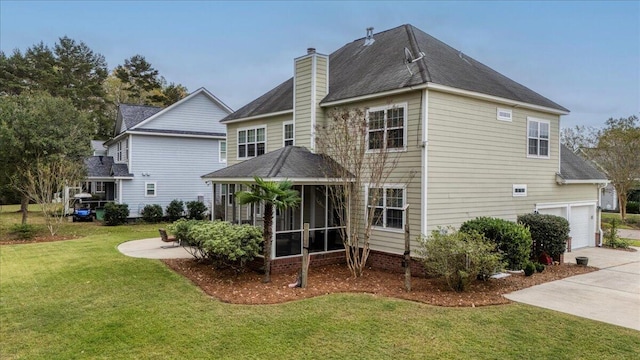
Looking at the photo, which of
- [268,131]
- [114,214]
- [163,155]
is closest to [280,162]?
[268,131]

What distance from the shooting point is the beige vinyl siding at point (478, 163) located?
35.8ft

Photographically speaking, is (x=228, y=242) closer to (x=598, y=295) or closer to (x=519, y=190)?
(x=598, y=295)

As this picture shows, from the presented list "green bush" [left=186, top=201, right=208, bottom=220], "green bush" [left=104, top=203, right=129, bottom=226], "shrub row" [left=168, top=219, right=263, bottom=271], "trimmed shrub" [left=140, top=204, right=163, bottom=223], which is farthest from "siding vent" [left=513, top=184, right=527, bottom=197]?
"green bush" [left=104, top=203, right=129, bottom=226]

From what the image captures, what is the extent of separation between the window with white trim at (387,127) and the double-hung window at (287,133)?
4.05 metres

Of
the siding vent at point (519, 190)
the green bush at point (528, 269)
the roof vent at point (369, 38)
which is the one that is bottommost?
the green bush at point (528, 269)

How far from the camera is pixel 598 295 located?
9000 millimetres

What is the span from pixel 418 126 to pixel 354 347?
6451mm

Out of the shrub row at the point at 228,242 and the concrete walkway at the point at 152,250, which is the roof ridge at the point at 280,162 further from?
the concrete walkway at the point at 152,250

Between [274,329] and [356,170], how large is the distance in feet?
17.4

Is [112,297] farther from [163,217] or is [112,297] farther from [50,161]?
[163,217]

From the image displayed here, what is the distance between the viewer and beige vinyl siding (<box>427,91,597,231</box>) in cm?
1092

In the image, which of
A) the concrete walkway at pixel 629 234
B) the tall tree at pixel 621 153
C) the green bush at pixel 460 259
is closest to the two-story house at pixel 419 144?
the green bush at pixel 460 259

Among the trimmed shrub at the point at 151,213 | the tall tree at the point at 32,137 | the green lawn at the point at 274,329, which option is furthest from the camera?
the trimmed shrub at the point at 151,213

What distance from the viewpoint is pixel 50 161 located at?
19.9 m
